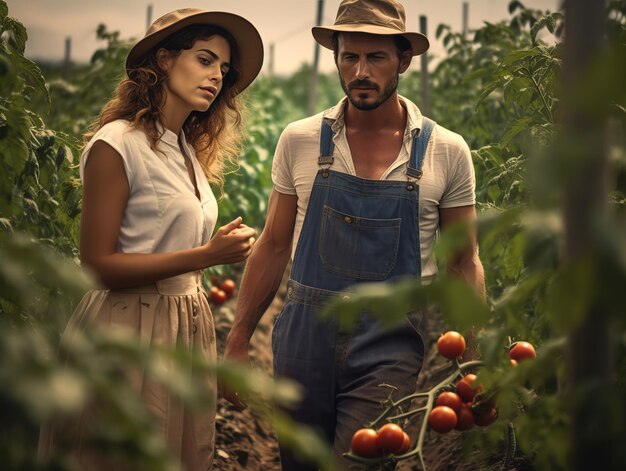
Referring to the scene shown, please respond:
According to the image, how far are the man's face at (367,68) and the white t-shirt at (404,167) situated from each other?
0.41ft

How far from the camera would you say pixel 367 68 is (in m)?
2.92

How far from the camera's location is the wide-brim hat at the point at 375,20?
2.91 metres

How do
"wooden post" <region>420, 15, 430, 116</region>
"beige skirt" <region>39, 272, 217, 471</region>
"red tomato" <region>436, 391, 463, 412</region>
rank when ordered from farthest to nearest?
"wooden post" <region>420, 15, 430, 116</region>, "beige skirt" <region>39, 272, 217, 471</region>, "red tomato" <region>436, 391, 463, 412</region>

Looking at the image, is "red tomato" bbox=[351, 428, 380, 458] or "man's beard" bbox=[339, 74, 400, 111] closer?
"red tomato" bbox=[351, 428, 380, 458]

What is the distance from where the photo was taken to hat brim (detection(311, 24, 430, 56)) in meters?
2.89

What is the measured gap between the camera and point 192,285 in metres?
2.67

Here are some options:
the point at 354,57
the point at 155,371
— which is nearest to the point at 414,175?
the point at 354,57

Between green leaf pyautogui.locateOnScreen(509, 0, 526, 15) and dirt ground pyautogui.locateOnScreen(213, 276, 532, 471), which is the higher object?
green leaf pyautogui.locateOnScreen(509, 0, 526, 15)

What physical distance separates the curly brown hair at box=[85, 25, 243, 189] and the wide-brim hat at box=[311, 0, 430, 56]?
0.38 metres

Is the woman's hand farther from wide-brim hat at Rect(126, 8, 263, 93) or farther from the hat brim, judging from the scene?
the hat brim

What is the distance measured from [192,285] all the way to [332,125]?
0.75 meters

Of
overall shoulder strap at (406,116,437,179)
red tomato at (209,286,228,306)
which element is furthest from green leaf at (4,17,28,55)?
red tomato at (209,286,228,306)

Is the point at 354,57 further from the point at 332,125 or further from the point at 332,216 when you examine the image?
the point at 332,216

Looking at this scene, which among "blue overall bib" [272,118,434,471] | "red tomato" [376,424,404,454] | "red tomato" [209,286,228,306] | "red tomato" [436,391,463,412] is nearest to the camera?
"red tomato" [376,424,404,454]
